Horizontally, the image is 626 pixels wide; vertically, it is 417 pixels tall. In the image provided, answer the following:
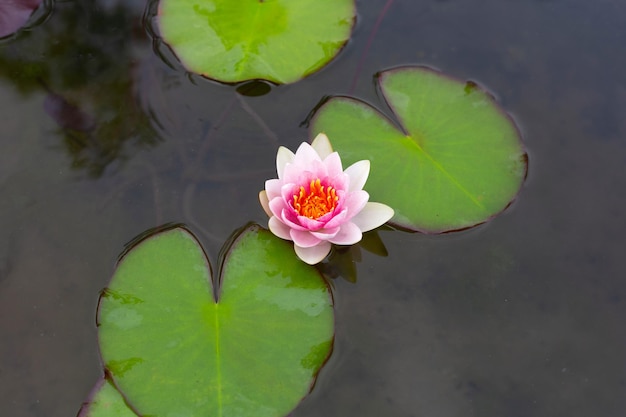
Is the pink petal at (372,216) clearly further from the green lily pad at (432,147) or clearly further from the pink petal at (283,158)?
the pink petal at (283,158)

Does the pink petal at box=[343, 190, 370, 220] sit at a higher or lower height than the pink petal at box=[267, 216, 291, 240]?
higher

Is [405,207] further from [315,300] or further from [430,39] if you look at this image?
[430,39]

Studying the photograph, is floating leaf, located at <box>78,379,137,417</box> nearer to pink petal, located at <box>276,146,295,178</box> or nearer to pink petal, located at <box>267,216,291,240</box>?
pink petal, located at <box>267,216,291,240</box>

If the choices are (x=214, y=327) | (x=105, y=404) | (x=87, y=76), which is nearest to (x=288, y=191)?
(x=214, y=327)

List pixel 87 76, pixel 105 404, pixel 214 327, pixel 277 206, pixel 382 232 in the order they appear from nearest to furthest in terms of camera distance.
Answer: pixel 105 404 < pixel 214 327 < pixel 277 206 < pixel 382 232 < pixel 87 76

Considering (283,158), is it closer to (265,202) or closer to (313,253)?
(265,202)

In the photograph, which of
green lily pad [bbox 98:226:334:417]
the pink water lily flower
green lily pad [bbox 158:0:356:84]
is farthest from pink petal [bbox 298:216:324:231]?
green lily pad [bbox 158:0:356:84]

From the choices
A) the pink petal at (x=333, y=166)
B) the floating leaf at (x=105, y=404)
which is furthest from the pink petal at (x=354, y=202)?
the floating leaf at (x=105, y=404)
